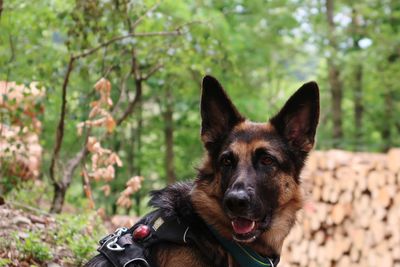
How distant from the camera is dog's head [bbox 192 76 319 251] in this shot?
3314 mm

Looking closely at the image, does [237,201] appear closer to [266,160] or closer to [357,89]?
[266,160]

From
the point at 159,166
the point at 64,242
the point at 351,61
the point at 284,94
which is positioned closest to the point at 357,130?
the point at 284,94

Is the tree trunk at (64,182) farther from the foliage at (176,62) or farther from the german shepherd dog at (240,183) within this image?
the german shepherd dog at (240,183)

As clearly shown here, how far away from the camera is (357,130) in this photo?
19156 millimetres

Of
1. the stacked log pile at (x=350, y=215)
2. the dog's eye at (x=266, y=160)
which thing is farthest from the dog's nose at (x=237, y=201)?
the stacked log pile at (x=350, y=215)

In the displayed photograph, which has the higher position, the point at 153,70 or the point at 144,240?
the point at 153,70

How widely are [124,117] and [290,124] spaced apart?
149 inches

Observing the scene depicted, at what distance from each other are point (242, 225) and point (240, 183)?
274 mm

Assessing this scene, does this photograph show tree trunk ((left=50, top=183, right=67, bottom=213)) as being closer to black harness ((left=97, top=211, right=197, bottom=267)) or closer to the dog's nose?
black harness ((left=97, top=211, right=197, bottom=267))

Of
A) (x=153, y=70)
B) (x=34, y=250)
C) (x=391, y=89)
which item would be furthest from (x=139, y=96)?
(x=391, y=89)

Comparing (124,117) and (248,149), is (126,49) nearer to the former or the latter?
(124,117)

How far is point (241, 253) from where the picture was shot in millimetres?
3318

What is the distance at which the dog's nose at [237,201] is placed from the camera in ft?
10.4

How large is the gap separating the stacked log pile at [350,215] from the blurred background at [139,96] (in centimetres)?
3
